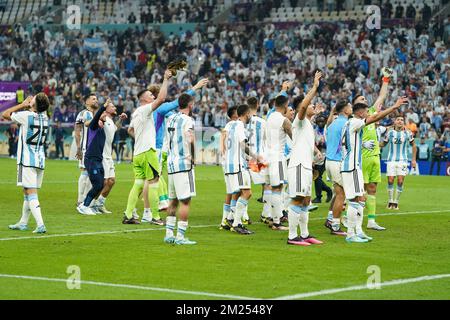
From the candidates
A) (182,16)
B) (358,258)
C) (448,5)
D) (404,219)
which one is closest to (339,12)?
(448,5)

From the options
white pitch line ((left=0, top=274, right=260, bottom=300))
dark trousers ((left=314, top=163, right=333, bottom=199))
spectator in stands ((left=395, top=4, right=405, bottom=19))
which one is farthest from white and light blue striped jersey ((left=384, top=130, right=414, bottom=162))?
spectator in stands ((left=395, top=4, right=405, bottom=19))

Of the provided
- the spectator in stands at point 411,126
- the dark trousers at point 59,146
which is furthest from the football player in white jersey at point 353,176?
the dark trousers at point 59,146

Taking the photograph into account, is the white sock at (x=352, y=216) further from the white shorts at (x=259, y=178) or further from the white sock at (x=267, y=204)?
the white shorts at (x=259, y=178)

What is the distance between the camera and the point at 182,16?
5828 centimetres

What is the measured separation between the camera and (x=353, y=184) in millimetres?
16500

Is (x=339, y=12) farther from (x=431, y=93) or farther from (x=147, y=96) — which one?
(x=147, y=96)

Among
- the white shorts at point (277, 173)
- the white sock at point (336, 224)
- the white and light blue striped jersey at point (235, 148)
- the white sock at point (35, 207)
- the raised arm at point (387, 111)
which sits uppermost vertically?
the raised arm at point (387, 111)

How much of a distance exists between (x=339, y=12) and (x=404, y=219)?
33.7m

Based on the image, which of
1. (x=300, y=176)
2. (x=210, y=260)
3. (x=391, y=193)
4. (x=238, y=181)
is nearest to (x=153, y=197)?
(x=238, y=181)

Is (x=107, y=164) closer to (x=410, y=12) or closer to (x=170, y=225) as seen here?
(x=170, y=225)

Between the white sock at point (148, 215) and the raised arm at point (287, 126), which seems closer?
the raised arm at point (287, 126)

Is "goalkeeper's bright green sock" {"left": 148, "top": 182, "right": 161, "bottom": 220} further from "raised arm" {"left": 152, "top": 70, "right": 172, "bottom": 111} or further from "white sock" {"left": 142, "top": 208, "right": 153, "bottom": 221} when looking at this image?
"raised arm" {"left": 152, "top": 70, "right": 172, "bottom": 111}

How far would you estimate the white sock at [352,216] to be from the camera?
53.8 ft

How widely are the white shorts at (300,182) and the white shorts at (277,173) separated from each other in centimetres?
251
